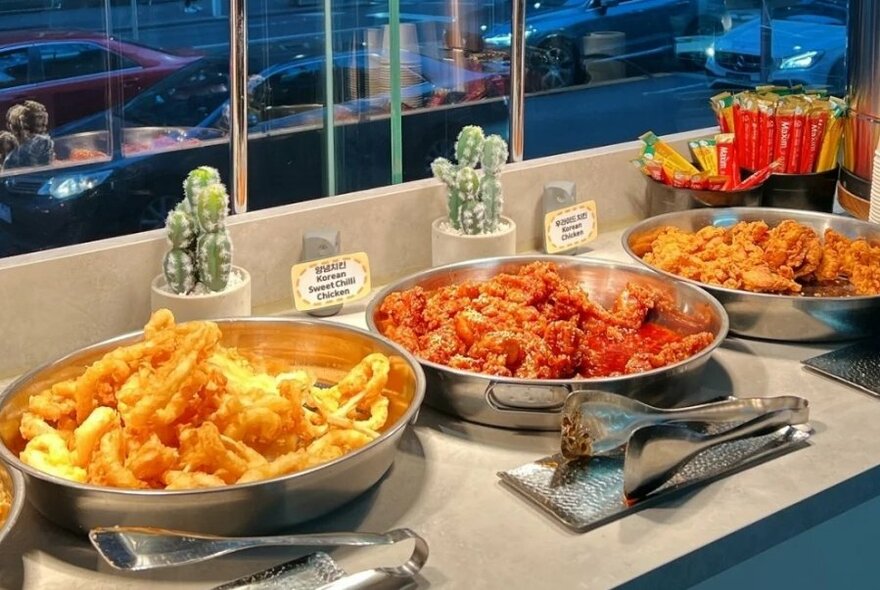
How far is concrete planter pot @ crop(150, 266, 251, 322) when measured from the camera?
1519 mm

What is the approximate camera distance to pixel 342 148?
8.90 feet

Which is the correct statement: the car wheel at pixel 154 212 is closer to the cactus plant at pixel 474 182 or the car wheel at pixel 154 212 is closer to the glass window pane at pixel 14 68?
the glass window pane at pixel 14 68

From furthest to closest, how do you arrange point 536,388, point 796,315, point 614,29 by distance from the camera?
point 614,29 < point 796,315 < point 536,388

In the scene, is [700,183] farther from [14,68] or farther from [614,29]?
[614,29]

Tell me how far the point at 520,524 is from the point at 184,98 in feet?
10.1

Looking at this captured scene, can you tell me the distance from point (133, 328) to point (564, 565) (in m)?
0.79

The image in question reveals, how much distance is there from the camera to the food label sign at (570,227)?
6.25ft

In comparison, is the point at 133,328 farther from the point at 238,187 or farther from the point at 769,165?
the point at 769,165

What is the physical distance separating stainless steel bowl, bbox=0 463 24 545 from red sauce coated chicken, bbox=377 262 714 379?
534mm

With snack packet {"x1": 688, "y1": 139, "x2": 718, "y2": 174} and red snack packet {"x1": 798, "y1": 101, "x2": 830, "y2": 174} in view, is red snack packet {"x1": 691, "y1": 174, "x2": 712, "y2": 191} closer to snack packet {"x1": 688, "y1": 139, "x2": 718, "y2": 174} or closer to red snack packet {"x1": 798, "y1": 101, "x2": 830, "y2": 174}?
snack packet {"x1": 688, "y1": 139, "x2": 718, "y2": 174}

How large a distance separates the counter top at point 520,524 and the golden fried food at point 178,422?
0.25 feet

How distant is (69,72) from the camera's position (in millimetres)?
3760

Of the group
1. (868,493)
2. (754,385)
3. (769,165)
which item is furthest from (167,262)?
(769,165)

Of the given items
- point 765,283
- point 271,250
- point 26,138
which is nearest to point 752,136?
point 765,283
